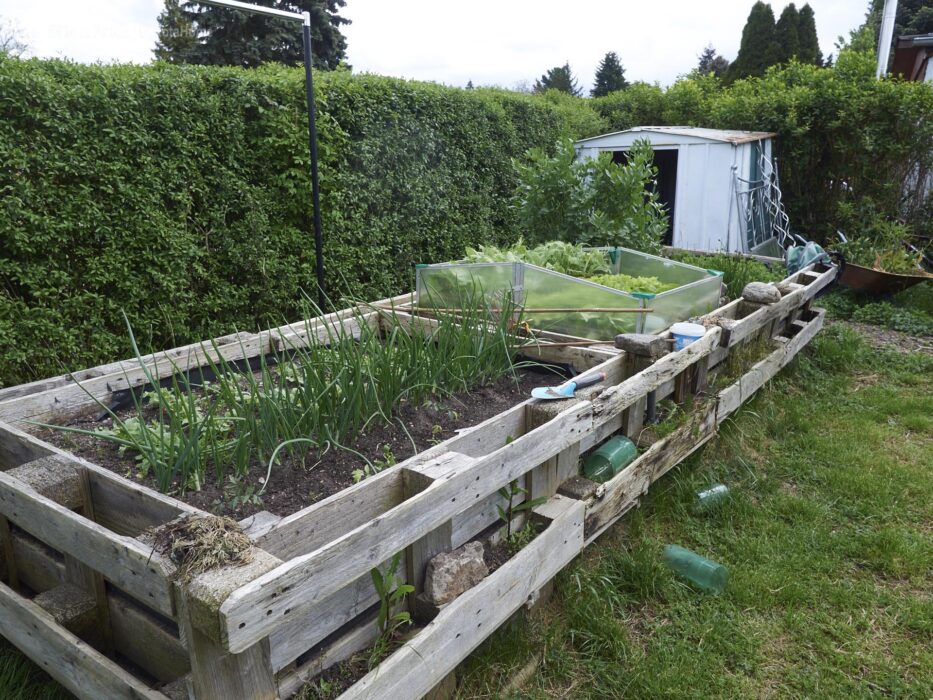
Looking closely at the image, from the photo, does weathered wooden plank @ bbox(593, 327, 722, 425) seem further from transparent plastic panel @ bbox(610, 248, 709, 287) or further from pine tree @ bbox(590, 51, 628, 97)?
pine tree @ bbox(590, 51, 628, 97)

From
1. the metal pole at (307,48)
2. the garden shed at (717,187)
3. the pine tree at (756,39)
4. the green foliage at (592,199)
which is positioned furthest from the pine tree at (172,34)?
the green foliage at (592,199)

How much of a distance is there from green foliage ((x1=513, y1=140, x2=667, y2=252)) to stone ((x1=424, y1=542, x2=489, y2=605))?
11.1ft

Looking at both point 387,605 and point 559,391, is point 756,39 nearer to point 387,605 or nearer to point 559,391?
point 559,391

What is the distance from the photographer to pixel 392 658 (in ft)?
6.02

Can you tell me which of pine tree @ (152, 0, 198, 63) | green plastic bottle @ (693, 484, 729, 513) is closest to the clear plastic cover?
green plastic bottle @ (693, 484, 729, 513)

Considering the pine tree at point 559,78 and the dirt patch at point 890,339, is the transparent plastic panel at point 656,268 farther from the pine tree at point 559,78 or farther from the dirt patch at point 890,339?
the pine tree at point 559,78

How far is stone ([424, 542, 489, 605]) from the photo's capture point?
7.02 ft

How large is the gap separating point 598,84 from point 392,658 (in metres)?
50.6

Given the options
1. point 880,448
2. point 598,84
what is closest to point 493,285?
point 880,448

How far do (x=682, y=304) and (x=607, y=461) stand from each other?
5.07 ft

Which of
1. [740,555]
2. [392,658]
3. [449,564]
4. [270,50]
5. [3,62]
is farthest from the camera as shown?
[270,50]

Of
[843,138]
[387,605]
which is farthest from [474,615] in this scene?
[843,138]

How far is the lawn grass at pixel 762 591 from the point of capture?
2.47m

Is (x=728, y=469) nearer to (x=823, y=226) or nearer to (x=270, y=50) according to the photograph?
(x=823, y=226)
